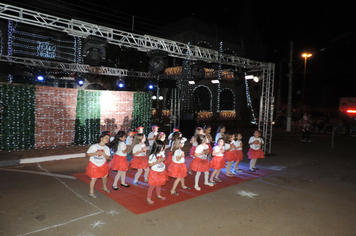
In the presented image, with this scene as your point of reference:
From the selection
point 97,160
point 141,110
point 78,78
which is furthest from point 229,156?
point 78,78

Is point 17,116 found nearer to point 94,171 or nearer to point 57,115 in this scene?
point 57,115

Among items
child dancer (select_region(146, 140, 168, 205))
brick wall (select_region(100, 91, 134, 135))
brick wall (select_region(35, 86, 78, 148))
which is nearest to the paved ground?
child dancer (select_region(146, 140, 168, 205))

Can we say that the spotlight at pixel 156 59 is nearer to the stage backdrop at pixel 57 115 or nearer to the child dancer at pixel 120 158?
the child dancer at pixel 120 158

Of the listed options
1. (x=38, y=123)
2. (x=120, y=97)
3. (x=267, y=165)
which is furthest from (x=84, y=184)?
(x=120, y=97)

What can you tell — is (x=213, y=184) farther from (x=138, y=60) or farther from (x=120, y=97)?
(x=138, y=60)

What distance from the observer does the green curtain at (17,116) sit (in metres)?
9.49

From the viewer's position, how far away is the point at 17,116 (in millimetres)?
9766

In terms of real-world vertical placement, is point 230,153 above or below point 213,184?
above

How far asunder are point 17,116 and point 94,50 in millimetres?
4851

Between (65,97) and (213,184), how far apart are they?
27.4 ft

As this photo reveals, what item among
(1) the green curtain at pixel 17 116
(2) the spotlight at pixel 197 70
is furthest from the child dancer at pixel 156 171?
(1) the green curtain at pixel 17 116

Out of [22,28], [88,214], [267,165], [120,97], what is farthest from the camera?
[22,28]

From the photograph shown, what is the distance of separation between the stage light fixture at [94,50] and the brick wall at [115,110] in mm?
4415

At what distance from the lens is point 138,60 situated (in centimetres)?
2445
